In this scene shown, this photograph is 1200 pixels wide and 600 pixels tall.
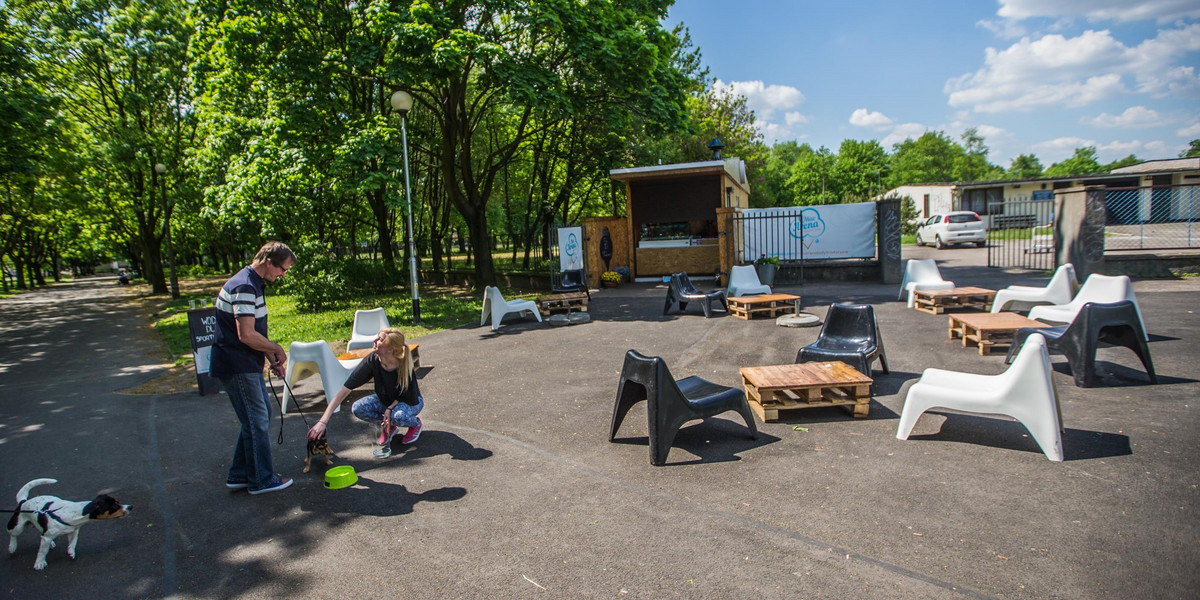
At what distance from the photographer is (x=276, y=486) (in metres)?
4.70

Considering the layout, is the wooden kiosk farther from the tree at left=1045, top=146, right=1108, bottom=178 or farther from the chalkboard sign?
the tree at left=1045, top=146, right=1108, bottom=178

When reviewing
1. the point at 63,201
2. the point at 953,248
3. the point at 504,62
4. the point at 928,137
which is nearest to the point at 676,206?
the point at 504,62

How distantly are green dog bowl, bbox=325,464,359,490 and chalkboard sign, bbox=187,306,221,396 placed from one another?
4236 millimetres

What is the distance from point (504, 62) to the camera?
46.8 feet

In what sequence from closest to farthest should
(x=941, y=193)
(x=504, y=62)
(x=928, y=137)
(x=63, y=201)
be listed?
(x=504, y=62)
(x=63, y=201)
(x=941, y=193)
(x=928, y=137)

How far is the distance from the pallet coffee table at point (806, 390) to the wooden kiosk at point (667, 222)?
A: 45.3 ft

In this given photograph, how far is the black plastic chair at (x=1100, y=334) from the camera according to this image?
6199mm

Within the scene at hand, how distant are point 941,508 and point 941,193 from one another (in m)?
51.7

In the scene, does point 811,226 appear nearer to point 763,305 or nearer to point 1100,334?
point 763,305

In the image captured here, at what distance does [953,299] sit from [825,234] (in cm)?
1051

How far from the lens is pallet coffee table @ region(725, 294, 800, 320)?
11.6m

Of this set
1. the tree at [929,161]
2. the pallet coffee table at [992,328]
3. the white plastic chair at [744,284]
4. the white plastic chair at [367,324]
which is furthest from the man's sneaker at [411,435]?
the tree at [929,161]

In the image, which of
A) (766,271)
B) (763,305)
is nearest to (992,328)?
(763,305)

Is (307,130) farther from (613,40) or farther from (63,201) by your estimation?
(63,201)
